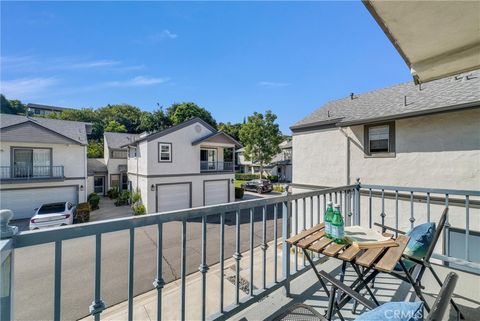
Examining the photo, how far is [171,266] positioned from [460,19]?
8.71 m

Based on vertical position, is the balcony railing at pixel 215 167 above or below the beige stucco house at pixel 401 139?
below

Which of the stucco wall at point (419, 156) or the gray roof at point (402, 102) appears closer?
the stucco wall at point (419, 156)

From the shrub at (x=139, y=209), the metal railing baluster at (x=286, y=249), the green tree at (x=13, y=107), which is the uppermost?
the green tree at (x=13, y=107)

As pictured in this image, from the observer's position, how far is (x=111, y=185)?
2195 centimetres

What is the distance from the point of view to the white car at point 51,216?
1017cm

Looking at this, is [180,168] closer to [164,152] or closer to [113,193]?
[164,152]

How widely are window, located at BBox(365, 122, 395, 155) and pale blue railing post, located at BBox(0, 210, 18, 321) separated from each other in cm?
871

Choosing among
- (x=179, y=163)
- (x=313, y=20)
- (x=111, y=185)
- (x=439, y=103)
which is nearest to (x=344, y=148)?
(x=439, y=103)

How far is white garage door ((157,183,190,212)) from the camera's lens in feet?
49.8

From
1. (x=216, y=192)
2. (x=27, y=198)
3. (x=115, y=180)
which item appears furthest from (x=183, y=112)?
(x=27, y=198)

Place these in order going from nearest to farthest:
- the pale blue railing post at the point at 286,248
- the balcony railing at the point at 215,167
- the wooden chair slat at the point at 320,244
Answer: the wooden chair slat at the point at 320,244
the pale blue railing post at the point at 286,248
the balcony railing at the point at 215,167

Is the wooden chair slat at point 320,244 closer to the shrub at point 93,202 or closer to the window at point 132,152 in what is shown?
the window at point 132,152

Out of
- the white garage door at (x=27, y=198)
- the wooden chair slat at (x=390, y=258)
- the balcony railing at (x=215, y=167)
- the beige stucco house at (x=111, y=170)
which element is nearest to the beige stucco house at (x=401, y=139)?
the wooden chair slat at (x=390, y=258)

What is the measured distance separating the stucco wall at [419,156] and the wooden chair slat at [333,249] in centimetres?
641
